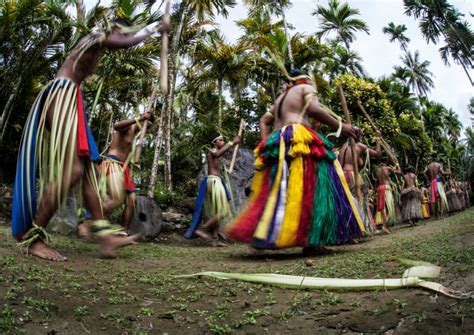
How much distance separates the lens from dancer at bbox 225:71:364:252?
3.32 metres

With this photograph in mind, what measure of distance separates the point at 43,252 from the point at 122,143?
2.10 metres

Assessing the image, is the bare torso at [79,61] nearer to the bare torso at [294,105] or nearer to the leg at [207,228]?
the bare torso at [294,105]

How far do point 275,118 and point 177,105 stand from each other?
13.9 metres

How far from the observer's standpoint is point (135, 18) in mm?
8367

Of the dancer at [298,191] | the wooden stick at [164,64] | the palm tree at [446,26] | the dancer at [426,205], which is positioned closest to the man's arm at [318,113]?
the dancer at [298,191]

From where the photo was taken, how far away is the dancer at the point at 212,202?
630 centimetres

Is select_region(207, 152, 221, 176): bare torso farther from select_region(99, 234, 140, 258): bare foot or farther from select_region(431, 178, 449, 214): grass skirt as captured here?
select_region(431, 178, 449, 214): grass skirt

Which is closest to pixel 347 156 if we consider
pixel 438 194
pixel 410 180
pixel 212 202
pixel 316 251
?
pixel 212 202

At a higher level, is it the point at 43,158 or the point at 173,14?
the point at 173,14

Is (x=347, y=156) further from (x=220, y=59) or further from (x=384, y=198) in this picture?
(x=220, y=59)

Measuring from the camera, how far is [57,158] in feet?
8.86

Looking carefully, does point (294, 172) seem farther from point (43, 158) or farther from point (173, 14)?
point (173, 14)

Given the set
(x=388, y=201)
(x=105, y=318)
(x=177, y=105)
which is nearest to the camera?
(x=105, y=318)

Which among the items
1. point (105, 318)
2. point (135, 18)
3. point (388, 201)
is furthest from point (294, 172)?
point (135, 18)
